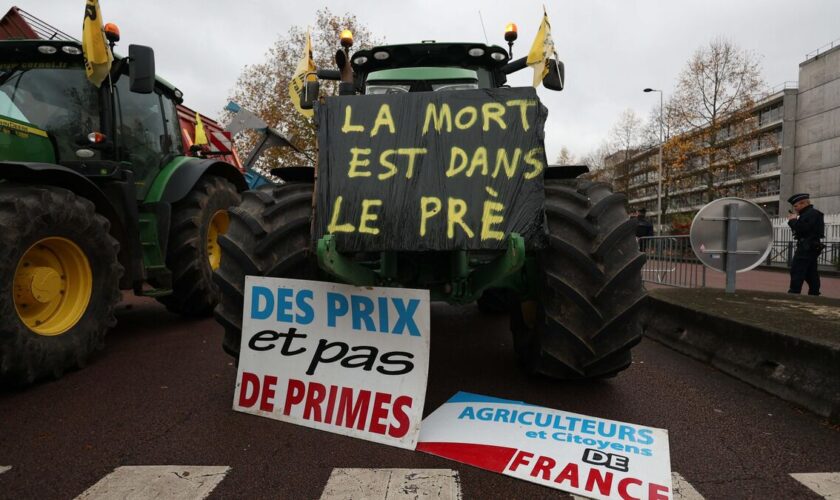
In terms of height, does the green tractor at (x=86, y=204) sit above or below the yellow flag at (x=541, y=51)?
below

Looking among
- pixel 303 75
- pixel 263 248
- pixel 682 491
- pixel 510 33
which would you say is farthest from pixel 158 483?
pixel 510 33

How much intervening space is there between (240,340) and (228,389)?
55 cm

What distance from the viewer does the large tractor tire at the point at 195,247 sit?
16.2ft

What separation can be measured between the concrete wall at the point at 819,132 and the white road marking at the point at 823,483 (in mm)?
46770

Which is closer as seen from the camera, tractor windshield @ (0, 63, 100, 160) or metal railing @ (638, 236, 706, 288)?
tractor windshield @ (0, 63, 100, 160)

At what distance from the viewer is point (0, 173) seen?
316 cm

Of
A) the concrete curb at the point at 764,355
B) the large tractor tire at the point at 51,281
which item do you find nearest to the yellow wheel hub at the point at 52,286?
the large tractor tire at the point at 51,281

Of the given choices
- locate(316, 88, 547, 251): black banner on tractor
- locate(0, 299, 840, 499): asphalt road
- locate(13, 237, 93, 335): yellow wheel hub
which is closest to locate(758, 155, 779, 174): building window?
locate(0, 299, 840, 499): asphalt road

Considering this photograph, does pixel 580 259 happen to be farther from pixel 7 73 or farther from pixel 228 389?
pixel 7 73

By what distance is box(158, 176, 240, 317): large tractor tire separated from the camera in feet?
16.2

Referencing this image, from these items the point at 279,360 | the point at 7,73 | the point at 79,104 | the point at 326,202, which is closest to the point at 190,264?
the point at 79,104

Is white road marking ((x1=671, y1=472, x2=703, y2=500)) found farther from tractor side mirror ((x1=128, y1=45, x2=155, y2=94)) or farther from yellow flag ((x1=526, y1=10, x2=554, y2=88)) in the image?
tractor side mirror ((x1=128, y1=45, x2=155, y2=94))

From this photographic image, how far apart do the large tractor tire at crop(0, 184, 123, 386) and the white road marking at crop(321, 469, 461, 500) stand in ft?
7.43

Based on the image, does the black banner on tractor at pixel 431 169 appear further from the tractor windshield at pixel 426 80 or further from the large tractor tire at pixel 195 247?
the large tractor tire at pixel 195 247
